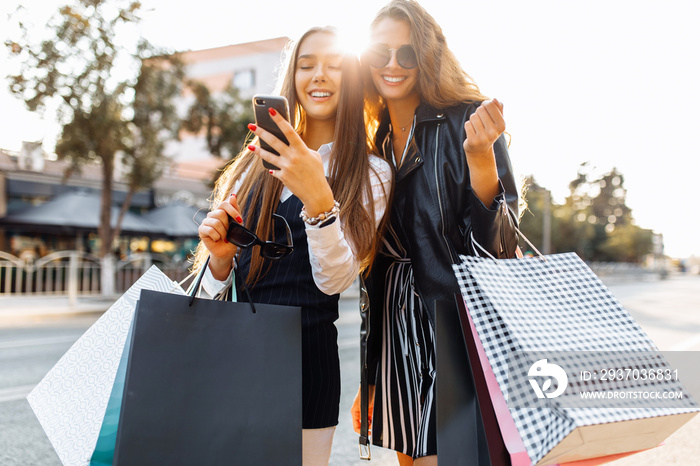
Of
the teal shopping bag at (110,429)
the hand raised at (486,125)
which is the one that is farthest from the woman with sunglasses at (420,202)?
the teal shopping bag at (110,429)

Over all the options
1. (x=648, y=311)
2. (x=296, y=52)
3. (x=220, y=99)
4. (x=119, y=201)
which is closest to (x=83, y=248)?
(x=119, y=201)

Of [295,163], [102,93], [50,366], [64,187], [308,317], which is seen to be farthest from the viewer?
[64,187]

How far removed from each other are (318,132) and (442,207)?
1.62 ft

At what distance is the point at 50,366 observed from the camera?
6051 millimetres

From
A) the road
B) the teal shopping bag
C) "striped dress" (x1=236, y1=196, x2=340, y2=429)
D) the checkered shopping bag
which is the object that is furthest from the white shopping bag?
the road

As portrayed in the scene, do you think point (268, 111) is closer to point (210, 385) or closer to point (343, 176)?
point (343, 176)

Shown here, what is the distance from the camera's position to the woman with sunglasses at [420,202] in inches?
60.4

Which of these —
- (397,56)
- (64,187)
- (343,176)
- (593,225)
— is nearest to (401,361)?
(343,176)

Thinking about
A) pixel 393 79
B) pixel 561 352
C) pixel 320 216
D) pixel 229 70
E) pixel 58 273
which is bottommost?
pixel 58 273

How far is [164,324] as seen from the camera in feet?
3.90

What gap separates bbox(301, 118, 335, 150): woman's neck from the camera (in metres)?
1.77

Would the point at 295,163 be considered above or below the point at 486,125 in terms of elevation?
below

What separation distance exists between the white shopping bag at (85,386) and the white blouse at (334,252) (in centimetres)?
24

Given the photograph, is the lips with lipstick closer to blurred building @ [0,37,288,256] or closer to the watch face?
the watch face
